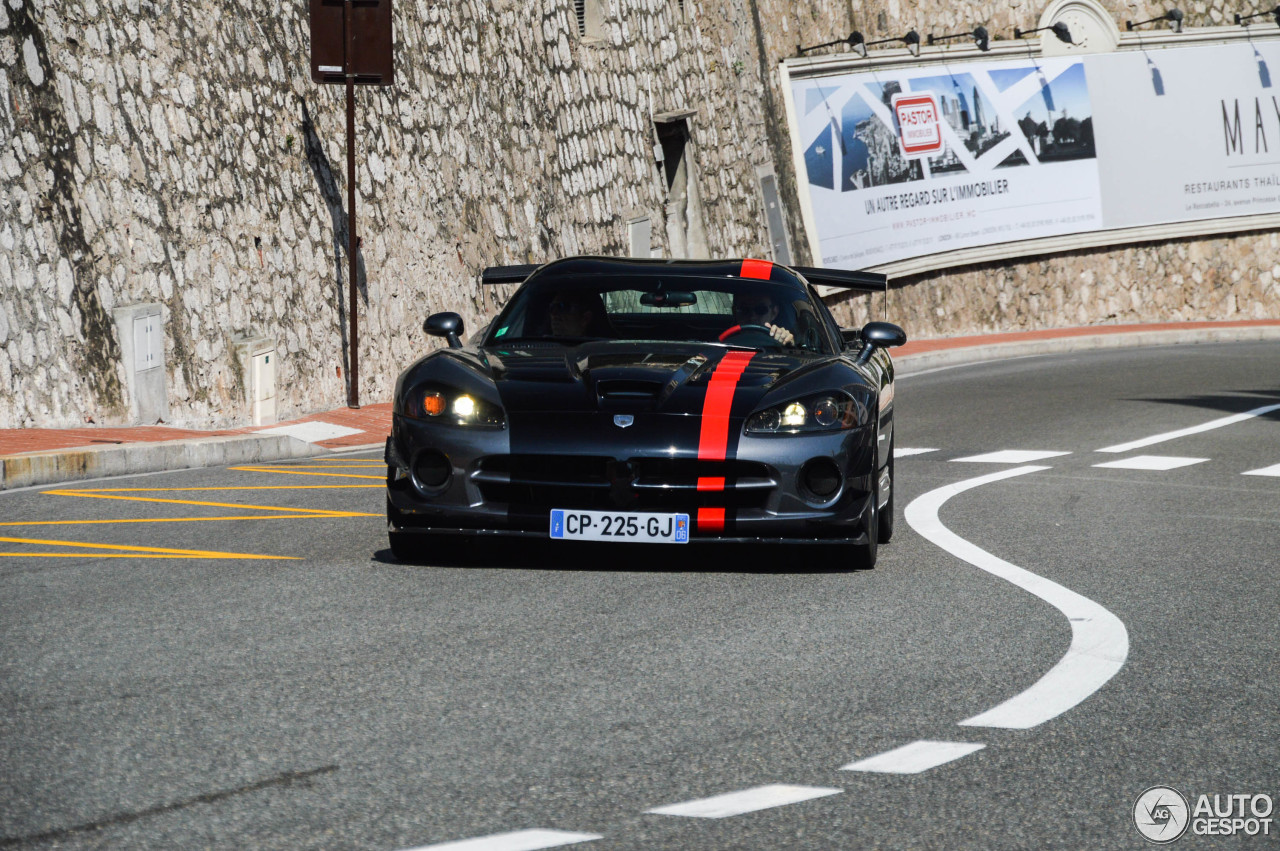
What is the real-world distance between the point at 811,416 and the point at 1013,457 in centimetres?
621

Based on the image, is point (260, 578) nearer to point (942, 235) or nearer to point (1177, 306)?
point (942, 235)

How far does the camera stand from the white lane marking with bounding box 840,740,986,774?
408 cm

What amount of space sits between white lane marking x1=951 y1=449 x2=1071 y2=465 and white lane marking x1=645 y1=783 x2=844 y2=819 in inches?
343

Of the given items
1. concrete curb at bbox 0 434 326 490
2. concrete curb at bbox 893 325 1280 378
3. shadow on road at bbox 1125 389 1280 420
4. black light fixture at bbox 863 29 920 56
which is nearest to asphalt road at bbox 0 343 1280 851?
concrete curb at bbox 0 434 326 490

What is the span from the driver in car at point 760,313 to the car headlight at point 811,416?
1.03 meters

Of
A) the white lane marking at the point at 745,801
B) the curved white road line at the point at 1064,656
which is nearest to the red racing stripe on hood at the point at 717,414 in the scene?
the curved white road line at the point at 1064,656

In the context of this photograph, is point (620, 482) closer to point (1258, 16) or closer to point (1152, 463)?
point (1152, 463)

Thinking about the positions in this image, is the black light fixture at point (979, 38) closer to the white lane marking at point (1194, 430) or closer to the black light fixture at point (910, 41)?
the black light fixture at point (910, 41)

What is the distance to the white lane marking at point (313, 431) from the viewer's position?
44.8ft

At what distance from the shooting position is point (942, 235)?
104 feet

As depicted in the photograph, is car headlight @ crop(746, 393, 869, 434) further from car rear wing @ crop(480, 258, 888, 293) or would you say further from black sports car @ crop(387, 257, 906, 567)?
car rear wing @ crop(480, 258, 888, 293)

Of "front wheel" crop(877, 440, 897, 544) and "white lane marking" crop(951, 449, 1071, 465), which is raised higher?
"front wheel" crop(877, 440, 897, 544)

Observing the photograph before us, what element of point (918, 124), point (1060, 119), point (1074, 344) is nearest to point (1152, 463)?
point (1074, 344)

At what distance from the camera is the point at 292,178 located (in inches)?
643
